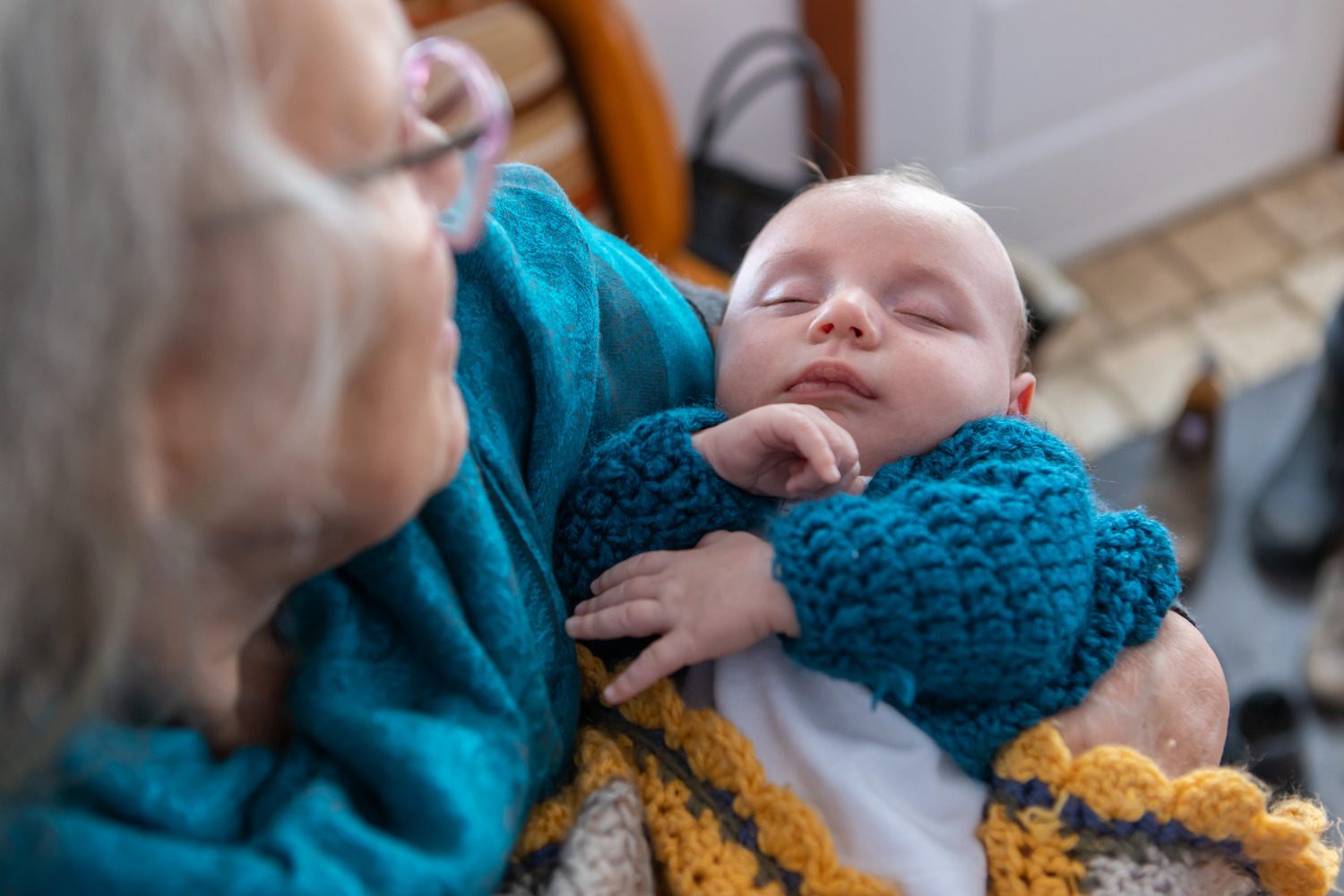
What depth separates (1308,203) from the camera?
306cm

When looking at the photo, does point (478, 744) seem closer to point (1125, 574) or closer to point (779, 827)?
point (779, 827)

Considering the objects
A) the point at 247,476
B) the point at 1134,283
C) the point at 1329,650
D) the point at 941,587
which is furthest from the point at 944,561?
the point at 1134,283

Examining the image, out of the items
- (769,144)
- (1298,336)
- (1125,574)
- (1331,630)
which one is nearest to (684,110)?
(769,144)

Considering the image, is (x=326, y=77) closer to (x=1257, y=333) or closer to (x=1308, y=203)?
(x=1257, y=333)

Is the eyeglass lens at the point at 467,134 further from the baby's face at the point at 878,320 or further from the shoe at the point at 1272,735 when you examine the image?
the shoe at the point at 1272,735

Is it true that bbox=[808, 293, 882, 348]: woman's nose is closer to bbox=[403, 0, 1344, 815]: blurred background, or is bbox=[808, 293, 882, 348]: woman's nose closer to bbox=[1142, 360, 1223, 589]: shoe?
bbox=[403, 0, 1344, 815]: blurred background

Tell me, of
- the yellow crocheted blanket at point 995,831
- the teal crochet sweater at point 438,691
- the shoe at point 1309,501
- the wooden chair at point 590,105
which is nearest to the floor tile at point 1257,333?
the shoe at point 1309,501

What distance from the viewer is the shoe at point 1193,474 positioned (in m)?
2.14

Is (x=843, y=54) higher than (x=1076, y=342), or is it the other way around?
(x=843, y=54)

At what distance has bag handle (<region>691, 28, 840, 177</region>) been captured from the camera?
236 cm

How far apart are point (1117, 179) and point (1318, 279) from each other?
1.92ft

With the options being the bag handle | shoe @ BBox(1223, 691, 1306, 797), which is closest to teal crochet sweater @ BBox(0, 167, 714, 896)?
shoe @ BBox(1223, 691, 1306, 797)

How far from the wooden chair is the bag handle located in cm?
28

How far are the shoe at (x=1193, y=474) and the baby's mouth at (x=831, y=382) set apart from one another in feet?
4.66
